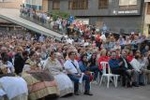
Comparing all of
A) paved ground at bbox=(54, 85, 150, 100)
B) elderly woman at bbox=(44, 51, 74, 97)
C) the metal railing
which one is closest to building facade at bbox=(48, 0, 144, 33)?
the metal railing

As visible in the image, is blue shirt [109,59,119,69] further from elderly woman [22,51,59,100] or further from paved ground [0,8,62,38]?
paved ground [0,8,62,38]

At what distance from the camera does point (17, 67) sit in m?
15.1

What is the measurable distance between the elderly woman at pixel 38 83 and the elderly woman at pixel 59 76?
45 centimetres

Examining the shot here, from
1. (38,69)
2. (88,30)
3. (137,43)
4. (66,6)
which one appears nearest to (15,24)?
(88,30)

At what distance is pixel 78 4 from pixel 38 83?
36.1 metres

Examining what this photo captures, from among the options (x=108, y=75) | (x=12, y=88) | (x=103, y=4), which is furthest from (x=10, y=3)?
(x=12, y=88)

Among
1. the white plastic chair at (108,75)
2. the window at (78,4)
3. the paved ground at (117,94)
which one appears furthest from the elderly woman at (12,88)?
the window at (78,4)

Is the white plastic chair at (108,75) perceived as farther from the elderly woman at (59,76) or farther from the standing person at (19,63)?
the standing person at (19,63)

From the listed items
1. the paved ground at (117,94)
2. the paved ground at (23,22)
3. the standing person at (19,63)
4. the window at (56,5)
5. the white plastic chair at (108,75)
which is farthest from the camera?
the window at (56,5)

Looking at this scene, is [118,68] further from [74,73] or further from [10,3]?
[10,3]

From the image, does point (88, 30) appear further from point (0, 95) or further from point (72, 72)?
point (0, 95)

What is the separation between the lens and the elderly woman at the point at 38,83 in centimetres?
1217

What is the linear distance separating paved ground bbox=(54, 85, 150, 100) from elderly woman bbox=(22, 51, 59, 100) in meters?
0.89

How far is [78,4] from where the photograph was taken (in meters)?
47.9
